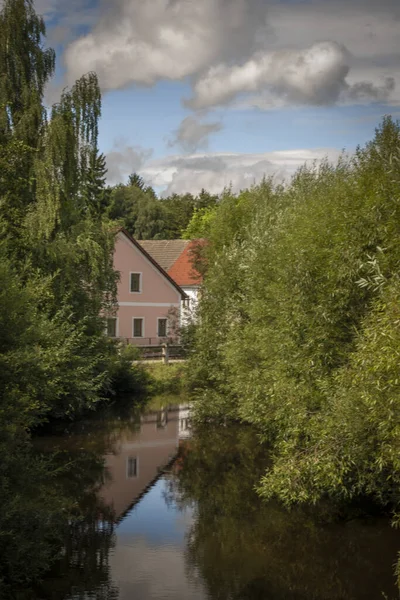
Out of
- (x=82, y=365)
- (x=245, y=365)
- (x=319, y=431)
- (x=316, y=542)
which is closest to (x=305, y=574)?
(x=316, y=542)

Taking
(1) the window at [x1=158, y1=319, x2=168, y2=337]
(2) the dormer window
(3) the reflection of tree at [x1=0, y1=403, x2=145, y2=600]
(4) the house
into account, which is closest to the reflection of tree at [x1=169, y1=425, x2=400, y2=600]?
(3) the reflection of tree at [x1=0, y1=403, x2=145, y2=600]

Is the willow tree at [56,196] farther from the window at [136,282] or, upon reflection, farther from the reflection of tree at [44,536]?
the window at [136,282]

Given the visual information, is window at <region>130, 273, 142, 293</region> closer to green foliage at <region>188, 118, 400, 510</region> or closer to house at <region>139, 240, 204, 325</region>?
house at <region>139, 240, 204, 325</region>

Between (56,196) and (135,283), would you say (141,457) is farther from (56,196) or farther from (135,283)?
(135,283)

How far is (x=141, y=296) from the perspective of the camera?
185 ft

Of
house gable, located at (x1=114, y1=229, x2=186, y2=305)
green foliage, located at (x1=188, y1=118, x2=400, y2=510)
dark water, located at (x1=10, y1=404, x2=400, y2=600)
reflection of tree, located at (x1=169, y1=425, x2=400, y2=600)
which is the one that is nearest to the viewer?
green foliage, located at (x1=188, y1=118, x2=400, y2=510)

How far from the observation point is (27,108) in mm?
29781

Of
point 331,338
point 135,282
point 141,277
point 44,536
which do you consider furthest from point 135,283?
point 44,536

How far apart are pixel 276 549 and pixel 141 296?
38296 millimetres

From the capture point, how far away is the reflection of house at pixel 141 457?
78.1ft

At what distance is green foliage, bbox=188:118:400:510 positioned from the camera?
1595 cm

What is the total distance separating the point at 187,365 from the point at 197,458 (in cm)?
796

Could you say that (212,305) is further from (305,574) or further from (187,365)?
(305,574)

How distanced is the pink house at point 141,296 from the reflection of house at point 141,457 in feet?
54.7
